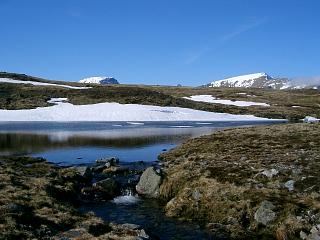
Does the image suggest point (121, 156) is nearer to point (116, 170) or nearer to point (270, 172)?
point (116, 170)

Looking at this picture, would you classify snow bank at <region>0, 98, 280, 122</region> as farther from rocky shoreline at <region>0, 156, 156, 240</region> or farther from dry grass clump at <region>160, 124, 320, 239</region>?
dry grass clump at <region>160, 124, 320, 239</region>

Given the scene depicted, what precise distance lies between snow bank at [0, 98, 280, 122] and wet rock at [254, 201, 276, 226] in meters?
105

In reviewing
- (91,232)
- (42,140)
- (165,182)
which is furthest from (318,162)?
(42,140)

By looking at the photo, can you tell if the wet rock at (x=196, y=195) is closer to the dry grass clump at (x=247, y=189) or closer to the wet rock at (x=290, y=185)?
the dry grass clump at (x=247, y=189)

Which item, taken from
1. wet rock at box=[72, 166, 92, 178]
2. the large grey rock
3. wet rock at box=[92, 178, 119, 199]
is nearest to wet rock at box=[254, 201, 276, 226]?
the large grey rock

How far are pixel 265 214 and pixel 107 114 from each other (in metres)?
111

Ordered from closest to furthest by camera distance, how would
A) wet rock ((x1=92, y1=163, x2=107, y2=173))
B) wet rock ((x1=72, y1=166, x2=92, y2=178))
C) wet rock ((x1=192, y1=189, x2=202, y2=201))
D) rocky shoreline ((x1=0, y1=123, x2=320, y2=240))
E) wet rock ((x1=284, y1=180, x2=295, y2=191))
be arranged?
rocky shoreline ((x1=0, y1=123, x2=320, y2=240))
wet rock ((x1=284, y1=180, x2=295, y2=191))
wet rock ((x1=192, y1=189, x2=202, y2=201))
wet rock ((x1=72, y1=166, x2=92, y2=178))
wet rock ((x1=92, y1=163, x2=107, y2=173))

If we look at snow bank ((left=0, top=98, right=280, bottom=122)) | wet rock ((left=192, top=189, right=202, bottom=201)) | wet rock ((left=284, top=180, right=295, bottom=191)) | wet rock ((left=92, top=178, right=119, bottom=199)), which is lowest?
wet rock ((left=92, top=178, right=119, bottom=199))

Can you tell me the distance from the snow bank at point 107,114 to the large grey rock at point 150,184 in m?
93.6

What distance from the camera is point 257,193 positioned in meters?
26.7

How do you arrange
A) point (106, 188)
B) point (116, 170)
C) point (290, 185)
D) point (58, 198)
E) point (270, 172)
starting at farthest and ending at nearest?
1. point (116, 170)
2. point (106, 188)
3. point (58, 198)
4. point (270, 172)
5. point (290, 185)

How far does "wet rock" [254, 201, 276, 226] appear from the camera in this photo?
2375 cm

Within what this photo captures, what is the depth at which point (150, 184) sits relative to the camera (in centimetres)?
3375

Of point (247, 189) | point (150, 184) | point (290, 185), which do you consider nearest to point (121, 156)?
point (150, 184)
